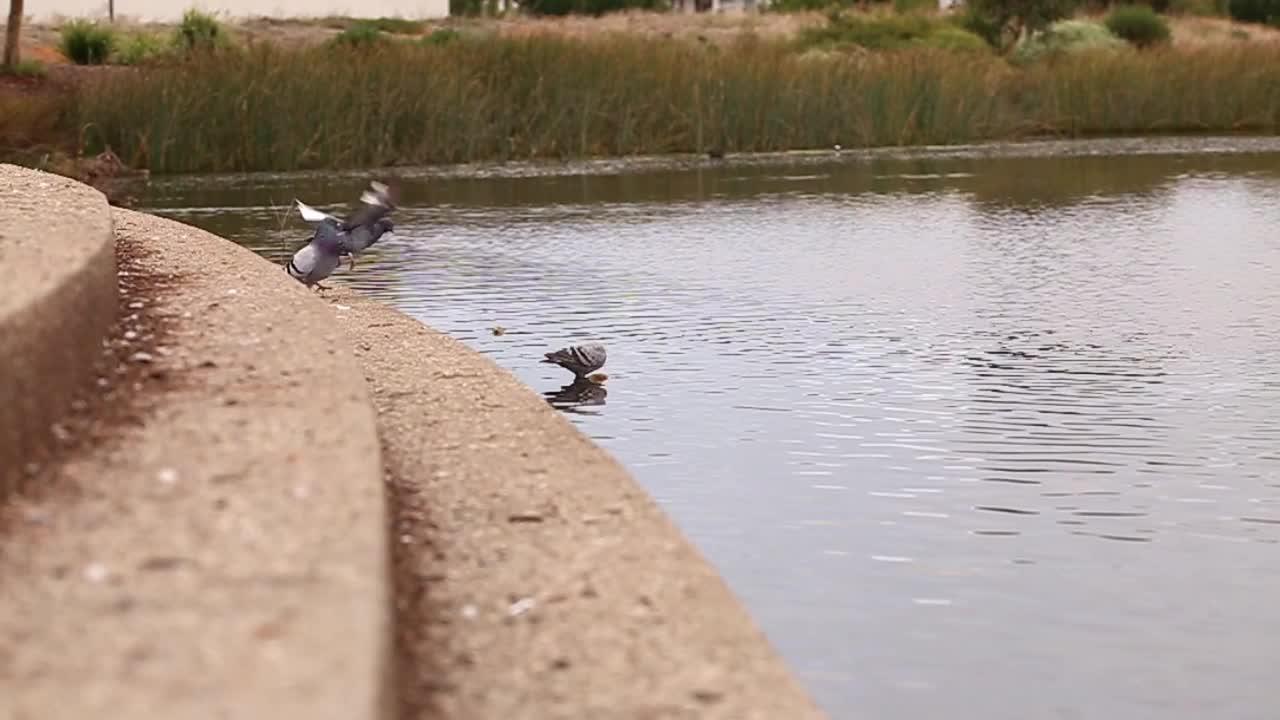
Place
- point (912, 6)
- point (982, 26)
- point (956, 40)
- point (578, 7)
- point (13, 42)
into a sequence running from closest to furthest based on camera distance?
point (13, 42) < point (956, 40) < point (982, 26) < point (912, 6) < point (578, 7)

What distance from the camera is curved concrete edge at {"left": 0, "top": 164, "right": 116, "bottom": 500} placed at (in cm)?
537

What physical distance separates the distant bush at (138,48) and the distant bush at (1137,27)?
80.0 ft

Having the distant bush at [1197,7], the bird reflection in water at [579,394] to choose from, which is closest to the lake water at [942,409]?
the bird reflection in water at [579,394]

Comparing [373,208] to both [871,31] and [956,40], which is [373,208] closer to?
[956,40]

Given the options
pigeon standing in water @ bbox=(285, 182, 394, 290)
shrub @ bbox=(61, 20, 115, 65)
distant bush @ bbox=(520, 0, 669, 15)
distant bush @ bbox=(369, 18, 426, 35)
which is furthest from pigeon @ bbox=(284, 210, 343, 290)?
distant bush @ bbox=(520, 0, 669, 15)

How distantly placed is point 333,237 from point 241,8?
41.4m

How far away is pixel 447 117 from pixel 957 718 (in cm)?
2193

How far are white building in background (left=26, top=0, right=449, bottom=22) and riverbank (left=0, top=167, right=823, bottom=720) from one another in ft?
134

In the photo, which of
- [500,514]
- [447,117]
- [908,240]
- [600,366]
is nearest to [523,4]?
[447,117]

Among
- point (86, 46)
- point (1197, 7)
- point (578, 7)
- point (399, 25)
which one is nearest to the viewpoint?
point (86, 46)

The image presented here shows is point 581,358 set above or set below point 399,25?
below

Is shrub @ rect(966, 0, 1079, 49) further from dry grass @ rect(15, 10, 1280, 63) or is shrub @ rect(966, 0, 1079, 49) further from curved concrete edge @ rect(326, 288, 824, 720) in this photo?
curved concrete edge @ rect(326, 288, 824, 720)

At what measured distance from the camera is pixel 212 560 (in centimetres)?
443

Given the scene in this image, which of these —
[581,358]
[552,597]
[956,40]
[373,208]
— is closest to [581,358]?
[581,358]
